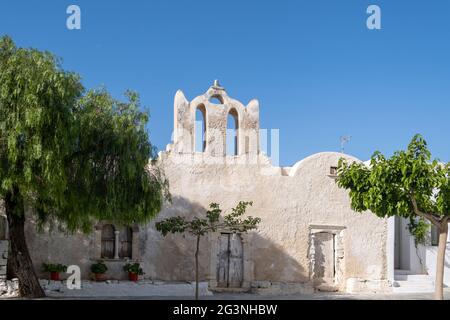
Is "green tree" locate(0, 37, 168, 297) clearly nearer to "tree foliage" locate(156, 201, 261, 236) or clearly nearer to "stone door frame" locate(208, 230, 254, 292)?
"tree foliage" locate(156, 201, 261, 236)

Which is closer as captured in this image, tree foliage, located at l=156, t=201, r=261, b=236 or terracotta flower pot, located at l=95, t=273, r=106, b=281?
tree foliage, located at l=156, t=201, r=261, b=236

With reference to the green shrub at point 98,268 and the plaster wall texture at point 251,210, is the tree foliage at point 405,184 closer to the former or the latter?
the plaster wall texture at point 251,210

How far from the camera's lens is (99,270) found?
20375 millimetres

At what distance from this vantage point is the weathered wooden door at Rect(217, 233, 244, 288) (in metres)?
22.2

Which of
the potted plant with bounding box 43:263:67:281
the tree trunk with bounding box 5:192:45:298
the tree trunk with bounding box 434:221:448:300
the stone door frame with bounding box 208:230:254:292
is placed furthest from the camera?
the stone door frame with bounding box 208:230:254:292

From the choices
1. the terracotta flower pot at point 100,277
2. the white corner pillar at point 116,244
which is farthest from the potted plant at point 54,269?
the white corner pillar at point 116,244

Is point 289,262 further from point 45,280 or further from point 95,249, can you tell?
point 45,280

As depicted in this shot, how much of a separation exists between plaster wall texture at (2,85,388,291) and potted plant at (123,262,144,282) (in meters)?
0.23

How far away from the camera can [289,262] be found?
74.5ft

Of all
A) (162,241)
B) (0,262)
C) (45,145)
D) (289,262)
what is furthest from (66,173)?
(289,262)

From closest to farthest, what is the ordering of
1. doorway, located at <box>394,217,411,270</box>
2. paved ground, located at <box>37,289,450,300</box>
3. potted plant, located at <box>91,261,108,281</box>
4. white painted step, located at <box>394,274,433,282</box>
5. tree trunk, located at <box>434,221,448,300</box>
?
tree trunk, located at <box>434,221,448,300</box> → paved ground, located at <box>37,289,450,300</box> → potted plant, located at <box>91,261,108,281</box> → white painted step, located at <box>394,274,433,282</box> → doorway, located at <box>394,217,411,270</box>

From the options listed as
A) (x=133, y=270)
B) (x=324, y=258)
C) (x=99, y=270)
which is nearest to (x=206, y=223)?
(x=133, y=270)

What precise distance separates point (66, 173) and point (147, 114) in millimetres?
2643

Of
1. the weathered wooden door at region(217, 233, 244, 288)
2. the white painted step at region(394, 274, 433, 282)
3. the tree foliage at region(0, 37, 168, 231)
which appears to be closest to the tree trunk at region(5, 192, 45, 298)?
the tree foliage at region(0, 37, 168, 231)
